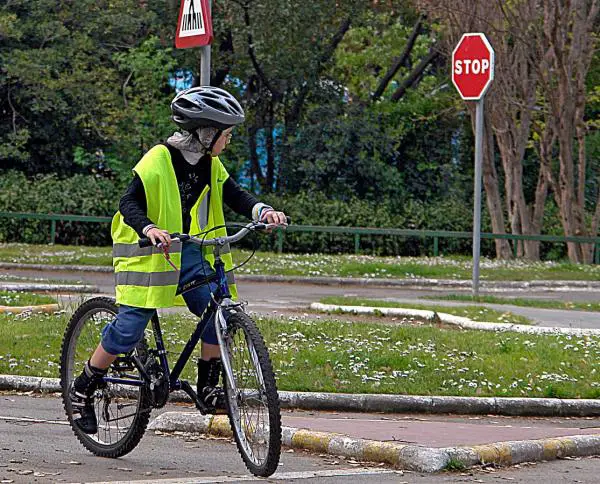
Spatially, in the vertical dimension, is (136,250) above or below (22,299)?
above

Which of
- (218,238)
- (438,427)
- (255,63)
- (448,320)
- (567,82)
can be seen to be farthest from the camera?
(255,63)

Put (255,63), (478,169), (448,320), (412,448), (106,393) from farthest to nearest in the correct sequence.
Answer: (255,63) → (478,169) → (448,320) → (106,393) → (412,448)

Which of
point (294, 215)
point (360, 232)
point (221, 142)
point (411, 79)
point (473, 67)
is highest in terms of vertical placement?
point (411, 79)

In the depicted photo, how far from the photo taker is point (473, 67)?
1773cm

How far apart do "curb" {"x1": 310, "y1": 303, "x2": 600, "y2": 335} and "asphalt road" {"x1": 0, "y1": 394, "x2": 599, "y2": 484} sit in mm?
6133

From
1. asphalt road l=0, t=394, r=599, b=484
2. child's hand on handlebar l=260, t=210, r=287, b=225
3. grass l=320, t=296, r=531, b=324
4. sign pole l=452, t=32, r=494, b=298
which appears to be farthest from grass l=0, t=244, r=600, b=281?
child's hand on handlebar l=260, t=210, r=287, b=225

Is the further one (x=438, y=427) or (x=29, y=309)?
(x=29, y=309)

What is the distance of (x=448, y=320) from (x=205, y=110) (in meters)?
8.34

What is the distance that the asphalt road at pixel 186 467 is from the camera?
6.55 meters

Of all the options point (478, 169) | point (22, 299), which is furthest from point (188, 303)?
point (478, 169)

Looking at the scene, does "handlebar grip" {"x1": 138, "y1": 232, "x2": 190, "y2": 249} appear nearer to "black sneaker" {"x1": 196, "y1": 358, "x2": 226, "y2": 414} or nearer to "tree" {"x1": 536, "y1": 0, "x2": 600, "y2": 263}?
"black sneaker" {"x1": 196, "y1": 358, "x2": 226, "y2": 414}

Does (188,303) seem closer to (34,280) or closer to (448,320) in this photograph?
(448,320)

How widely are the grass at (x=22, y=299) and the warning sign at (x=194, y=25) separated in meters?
4.49

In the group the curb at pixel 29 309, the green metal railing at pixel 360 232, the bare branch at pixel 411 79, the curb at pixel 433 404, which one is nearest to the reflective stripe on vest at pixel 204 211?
the curb at pixel 433 404
